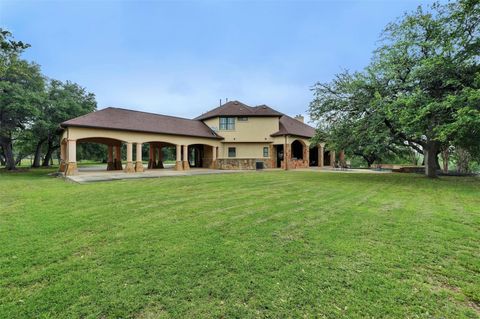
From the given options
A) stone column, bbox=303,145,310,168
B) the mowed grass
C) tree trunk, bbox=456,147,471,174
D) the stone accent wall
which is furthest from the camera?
stone column, bbox=303,145,310,168

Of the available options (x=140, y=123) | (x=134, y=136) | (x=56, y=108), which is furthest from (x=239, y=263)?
(x=56, y=108)

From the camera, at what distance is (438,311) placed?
221cm

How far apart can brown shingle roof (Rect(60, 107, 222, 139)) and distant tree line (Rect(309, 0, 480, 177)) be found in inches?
475

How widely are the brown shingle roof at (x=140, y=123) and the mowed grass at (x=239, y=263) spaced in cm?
1238

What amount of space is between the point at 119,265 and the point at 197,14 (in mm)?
18424

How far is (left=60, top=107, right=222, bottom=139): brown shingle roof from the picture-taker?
16555mm

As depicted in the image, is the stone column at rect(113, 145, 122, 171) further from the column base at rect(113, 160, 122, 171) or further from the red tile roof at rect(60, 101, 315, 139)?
the red tile roof at rect(60, 101, 315, 139)

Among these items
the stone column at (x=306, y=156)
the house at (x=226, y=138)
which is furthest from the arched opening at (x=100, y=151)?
the stone column at (x=306, y=156)

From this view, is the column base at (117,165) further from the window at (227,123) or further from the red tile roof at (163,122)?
the window at (227,123)

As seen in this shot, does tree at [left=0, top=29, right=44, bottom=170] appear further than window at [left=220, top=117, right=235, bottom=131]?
No

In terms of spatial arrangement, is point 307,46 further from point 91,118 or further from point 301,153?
point 91,118

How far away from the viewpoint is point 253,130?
Answer: 2427 cm

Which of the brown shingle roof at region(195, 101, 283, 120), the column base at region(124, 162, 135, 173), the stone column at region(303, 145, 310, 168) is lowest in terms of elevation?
the column base at region(124, 162, 135, 173)

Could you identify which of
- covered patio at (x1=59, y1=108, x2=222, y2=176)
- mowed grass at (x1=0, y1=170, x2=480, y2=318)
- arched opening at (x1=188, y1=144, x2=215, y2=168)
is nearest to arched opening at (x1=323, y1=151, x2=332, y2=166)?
covered patio at (x1=59, y1=108, x2=222, y2=176)
